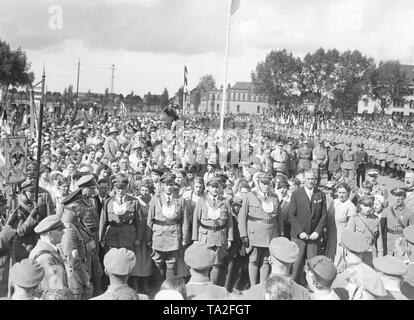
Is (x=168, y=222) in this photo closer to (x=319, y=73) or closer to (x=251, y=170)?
(x=251, y=170)

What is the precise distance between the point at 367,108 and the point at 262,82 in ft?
118

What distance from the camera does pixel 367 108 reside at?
106750 mm

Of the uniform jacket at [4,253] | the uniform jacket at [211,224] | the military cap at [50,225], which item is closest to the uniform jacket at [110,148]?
the uniform jacket at [211,224]

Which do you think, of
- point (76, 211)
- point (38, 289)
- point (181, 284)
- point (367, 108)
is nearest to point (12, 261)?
point (76, 211)

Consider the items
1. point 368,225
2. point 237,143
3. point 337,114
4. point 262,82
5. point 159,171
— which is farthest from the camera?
A: point 262,82

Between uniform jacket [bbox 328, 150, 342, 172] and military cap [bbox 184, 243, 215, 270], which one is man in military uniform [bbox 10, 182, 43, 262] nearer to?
military cap [bbox 184, 243, 215, 270]

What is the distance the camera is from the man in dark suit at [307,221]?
6.33 m

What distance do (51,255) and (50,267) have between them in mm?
142

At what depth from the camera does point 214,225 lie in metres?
6.27

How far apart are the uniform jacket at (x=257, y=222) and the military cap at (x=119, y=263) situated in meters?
2.68

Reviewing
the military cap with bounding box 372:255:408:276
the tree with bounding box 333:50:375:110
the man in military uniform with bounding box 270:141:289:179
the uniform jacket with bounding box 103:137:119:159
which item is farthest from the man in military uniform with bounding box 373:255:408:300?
the tree with bounding box 333:50:375:110

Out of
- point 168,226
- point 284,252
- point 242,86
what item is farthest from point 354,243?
point 242,86
